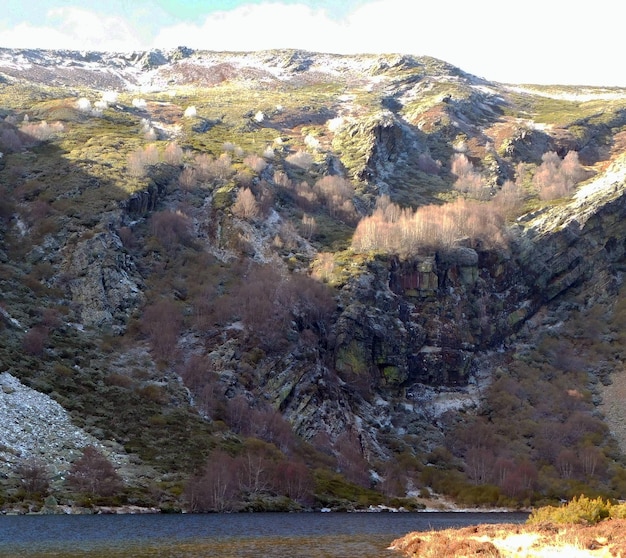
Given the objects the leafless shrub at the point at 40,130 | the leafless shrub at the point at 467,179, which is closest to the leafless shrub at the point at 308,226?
the leafless shrub at the point at 467,179

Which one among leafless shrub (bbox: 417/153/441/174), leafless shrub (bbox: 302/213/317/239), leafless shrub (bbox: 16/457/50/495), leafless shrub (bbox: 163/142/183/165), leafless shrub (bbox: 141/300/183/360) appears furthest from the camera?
leafless shrub (bbox: 417/153/441/174)

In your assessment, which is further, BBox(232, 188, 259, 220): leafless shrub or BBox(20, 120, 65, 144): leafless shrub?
BBox(20, 120, 65, 144): leafless shrub

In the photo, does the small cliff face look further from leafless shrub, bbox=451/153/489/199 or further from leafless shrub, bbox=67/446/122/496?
leafless shrub, bbox=67/446/122/496

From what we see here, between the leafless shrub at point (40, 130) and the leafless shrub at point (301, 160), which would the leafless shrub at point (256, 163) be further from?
the leafless shrub at point (40, 130)

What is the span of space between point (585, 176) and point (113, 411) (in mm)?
137994

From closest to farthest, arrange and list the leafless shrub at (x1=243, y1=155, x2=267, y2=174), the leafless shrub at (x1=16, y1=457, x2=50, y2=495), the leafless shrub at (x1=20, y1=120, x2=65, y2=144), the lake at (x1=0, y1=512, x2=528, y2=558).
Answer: the lake at (x1=0, y1=512, x2=528, y2=558), the leafless shrub at (x1=16, y1=457, x2=50, y2=495), the leafless shrub at (x1=20, y1=120, x2=65, y2=144), the leafless shrub at (x1=243, y1=155, x2=267, y2=174)

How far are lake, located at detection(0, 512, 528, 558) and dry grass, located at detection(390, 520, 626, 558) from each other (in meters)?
2.80

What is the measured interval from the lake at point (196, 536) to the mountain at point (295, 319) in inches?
320


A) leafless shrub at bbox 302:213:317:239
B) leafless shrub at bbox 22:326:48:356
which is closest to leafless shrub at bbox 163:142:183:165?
leafless shrub at bbox 302:213:317:239

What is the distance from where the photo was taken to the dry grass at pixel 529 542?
30.8 meters

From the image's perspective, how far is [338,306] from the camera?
395 ft

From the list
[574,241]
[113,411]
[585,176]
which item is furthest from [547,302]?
[113,411]

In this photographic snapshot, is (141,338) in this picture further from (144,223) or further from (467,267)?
(467,267)

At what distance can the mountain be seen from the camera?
258 ft
